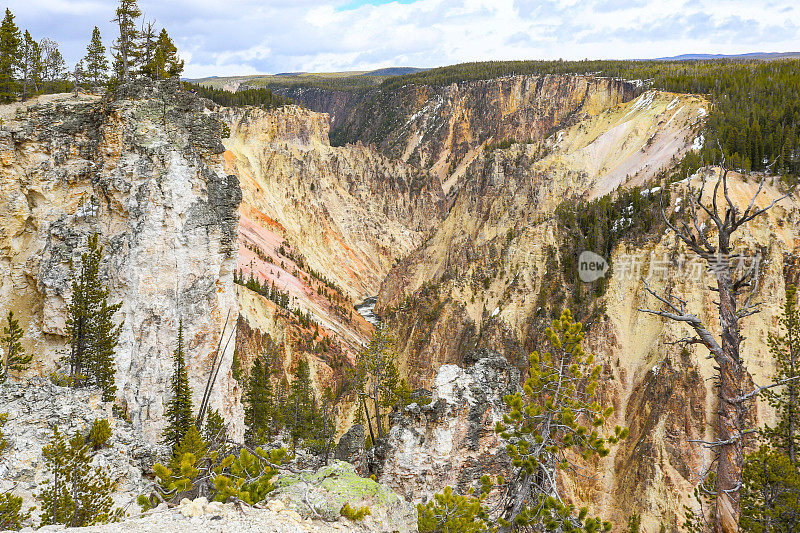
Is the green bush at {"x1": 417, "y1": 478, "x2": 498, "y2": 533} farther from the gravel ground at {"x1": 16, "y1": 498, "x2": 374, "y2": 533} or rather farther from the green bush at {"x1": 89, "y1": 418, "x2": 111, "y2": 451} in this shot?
the green bush at {"x1": 89, "y1": 418, "x2": 111, "y2": 451}

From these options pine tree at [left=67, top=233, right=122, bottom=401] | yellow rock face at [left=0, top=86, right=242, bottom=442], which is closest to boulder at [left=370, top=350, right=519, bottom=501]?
yellow rock face at [left=0, top=86, right=242, bottom=442]

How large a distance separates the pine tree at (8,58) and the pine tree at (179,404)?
16.9 meters

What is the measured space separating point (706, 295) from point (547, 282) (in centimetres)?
1340

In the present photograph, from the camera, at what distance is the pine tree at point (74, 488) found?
12641mm

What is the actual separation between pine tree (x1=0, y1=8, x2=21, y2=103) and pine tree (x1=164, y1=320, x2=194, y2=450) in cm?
1691

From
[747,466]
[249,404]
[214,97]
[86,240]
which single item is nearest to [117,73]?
[86,240]

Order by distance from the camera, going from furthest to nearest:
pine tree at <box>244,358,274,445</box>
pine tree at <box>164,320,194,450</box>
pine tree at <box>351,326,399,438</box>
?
pine tree at <box>244,358,274,445</box> → pine tree at <box>351,326,399,438</box> → pine tree at <box>164,320,194,450</box>

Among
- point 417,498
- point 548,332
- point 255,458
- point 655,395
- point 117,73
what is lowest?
point 655,395

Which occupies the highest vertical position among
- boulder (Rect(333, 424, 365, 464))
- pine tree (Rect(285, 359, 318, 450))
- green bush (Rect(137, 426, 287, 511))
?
green bush (Rect(137, 426, 287, 511))

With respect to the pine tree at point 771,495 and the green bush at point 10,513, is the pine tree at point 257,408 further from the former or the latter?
the pine tree at point 771,495

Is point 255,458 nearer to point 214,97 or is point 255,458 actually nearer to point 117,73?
point 117,73

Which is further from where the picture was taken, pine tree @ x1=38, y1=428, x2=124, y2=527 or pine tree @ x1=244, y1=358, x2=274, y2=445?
pine tree @ x1=244, y1=358, x2=274, y2=445

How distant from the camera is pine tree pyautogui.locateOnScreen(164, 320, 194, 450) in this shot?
21.0m

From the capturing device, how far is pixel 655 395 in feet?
106
